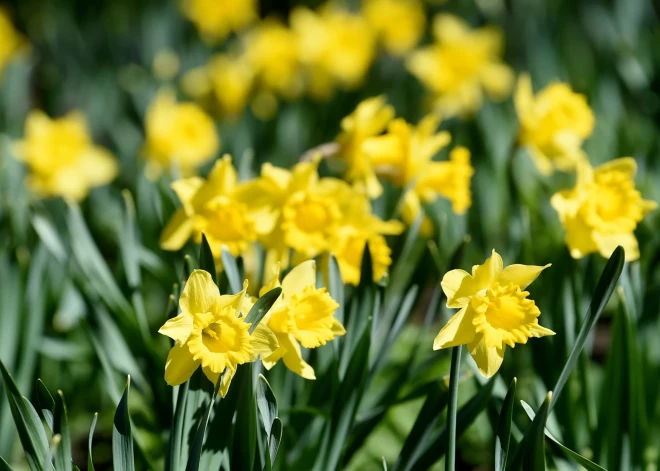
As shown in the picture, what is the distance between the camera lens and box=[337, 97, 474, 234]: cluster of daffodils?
5.00 ft

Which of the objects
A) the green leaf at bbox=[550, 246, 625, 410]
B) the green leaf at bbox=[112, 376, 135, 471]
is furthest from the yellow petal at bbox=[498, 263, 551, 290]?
the green leaf at bbox=[112, 376, 135, 471]

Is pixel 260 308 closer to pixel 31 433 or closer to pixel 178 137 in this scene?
pixel 31 433

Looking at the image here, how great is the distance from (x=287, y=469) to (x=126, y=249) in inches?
24.3

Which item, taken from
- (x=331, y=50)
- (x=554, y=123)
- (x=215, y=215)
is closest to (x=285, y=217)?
(x=215, y=215)

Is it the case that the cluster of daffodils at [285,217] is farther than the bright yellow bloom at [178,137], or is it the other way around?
the bright yellow bloom at [178,137]

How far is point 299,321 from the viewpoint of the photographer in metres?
1.09

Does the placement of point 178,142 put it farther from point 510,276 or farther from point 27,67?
point 510,276

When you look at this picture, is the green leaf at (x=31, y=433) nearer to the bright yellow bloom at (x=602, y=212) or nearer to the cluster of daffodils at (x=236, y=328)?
the cluster of daffodils at (x=236, y=328)

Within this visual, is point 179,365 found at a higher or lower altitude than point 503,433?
higher

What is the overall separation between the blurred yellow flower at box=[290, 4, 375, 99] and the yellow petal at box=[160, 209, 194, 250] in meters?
1.66

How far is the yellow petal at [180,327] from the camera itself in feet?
3.25

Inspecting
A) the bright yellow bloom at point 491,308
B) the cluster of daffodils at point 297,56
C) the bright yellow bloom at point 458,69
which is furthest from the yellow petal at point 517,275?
the cluster of daffodils at point 297,56

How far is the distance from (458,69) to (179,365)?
2.25 meters

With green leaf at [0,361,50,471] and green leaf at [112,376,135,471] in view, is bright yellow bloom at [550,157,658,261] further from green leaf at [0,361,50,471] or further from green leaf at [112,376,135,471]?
green leaf at [0,361,50,471]
